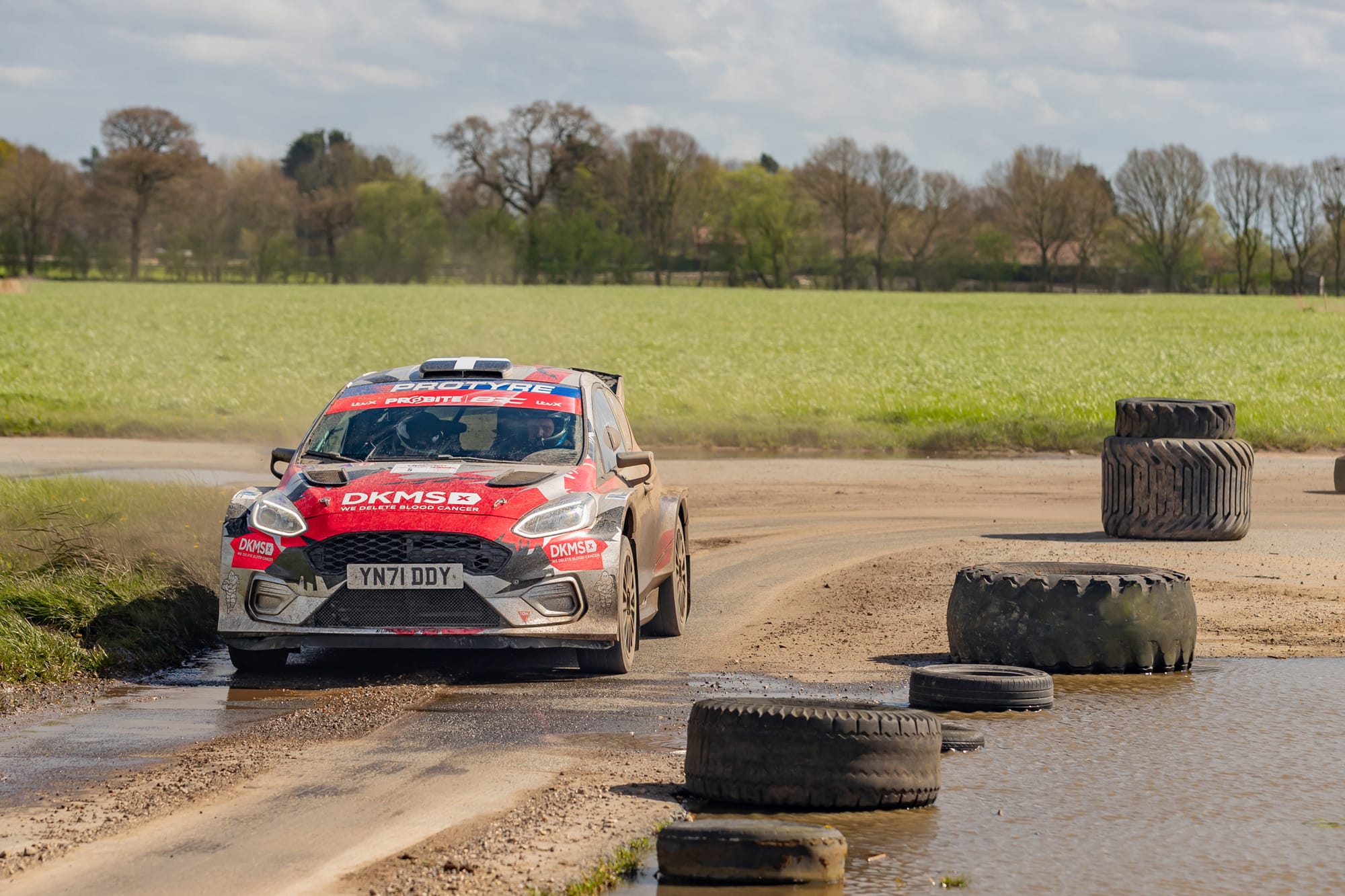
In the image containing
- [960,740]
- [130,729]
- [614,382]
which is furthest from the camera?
[614,382]

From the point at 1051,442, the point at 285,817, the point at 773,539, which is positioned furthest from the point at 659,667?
the point at 1051,442

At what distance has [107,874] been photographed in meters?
4.79

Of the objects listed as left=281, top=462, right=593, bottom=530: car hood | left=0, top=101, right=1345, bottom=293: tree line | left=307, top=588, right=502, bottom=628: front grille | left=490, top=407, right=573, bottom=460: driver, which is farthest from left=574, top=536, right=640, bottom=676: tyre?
left=0, top=101, right=1345, bottom=293: tree line

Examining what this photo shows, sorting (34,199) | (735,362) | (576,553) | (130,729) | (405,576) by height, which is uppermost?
(34,199)

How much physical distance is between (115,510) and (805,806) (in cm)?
844

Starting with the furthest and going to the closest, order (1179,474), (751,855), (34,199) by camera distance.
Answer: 1. (34,199)
2. (1179,474)
3. (751,855)

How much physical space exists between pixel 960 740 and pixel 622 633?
90.0 inches

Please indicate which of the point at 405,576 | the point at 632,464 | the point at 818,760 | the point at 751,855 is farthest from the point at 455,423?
the point at 751,855

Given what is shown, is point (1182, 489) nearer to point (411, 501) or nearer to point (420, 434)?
point (420, 434)

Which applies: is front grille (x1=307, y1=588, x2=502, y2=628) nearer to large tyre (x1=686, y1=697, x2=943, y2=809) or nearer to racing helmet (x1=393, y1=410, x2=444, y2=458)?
racing helmet (x1=393, y1=410, x2=444, y2=458)

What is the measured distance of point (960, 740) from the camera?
668 centimetres

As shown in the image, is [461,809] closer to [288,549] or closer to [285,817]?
[285,817]

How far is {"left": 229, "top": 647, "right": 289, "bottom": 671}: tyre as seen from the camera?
8.52 metres

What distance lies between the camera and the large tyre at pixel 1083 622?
8273 millimetres
